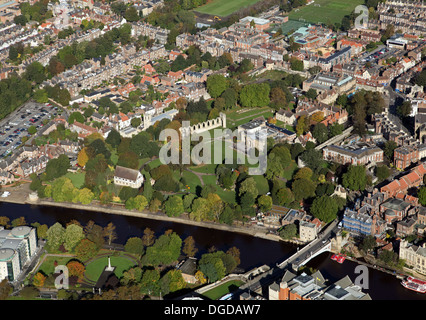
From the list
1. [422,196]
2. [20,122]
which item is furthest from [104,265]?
[20,122]

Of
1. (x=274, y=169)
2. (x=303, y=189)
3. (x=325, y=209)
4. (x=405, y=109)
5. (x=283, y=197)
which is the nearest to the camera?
(x=325, y=209)

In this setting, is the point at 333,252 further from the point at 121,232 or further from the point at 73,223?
→ the point at 73,223

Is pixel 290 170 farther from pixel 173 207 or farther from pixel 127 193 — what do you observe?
pixel 127 193

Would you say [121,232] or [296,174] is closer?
[121,232]

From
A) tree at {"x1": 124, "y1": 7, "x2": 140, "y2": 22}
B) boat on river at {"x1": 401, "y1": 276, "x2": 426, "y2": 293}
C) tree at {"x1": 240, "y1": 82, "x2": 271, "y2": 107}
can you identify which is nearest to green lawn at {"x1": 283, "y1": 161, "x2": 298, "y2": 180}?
tree at {"x1": 240, "y1": 82, "x2": 271, "y2": 107}

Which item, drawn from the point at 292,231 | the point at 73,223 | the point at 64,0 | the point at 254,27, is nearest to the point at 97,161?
the point at 73,223

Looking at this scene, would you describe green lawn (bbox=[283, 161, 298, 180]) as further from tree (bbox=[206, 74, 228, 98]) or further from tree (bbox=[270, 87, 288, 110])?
tree (bbox=[206, 74, 228, 98])
